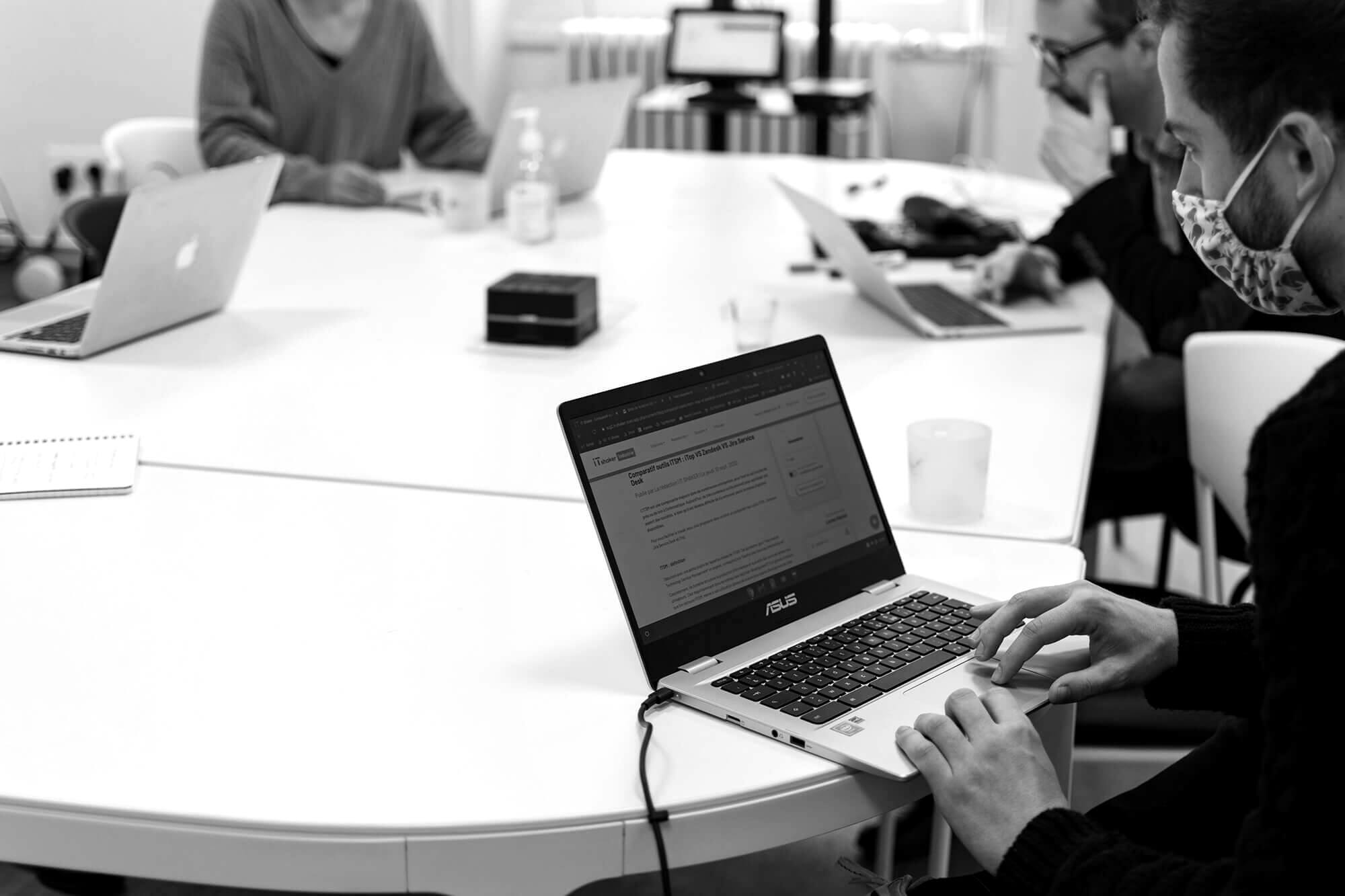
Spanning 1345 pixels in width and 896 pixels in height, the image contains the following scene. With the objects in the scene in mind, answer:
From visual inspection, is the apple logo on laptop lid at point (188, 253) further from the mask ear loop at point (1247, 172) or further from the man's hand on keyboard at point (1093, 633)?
the mask ear loop at point (1247, 172)

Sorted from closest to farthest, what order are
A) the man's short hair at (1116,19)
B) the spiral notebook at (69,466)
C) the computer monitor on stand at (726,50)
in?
1. the spiral notebook at (69,466)
2. the man's short hair at (1116,19)
3. the computer monitor on stand at (726,50)

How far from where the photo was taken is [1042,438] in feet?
5.28

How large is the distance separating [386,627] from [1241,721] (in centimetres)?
72

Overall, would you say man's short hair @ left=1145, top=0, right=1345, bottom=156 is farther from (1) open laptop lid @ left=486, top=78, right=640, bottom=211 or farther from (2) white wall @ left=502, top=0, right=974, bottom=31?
(2) white wall @ left=502, top=0, right=974, bottom=31

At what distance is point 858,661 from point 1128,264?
1.38 meters

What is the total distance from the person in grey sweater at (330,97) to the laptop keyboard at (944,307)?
4.18 ft

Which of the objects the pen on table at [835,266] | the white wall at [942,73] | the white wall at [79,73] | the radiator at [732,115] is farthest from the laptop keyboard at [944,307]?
the white wall at [942,73]

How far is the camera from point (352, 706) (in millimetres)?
984

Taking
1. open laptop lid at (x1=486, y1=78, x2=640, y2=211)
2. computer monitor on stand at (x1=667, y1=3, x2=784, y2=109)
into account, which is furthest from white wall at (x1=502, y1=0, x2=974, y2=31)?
open laptop lid at (x1=486, y1=78, x2=640, y2=211)

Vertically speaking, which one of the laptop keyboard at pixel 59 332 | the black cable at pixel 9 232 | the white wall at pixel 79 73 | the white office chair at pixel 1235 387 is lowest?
the black cable at pixel 9 232


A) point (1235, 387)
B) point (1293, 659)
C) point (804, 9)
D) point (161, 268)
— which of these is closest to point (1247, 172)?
point (1293, 659)

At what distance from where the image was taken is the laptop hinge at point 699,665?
3.32ft

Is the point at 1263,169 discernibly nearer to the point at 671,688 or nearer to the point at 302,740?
the point at 671,688

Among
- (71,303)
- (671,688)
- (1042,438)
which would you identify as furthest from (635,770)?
(71,303)
